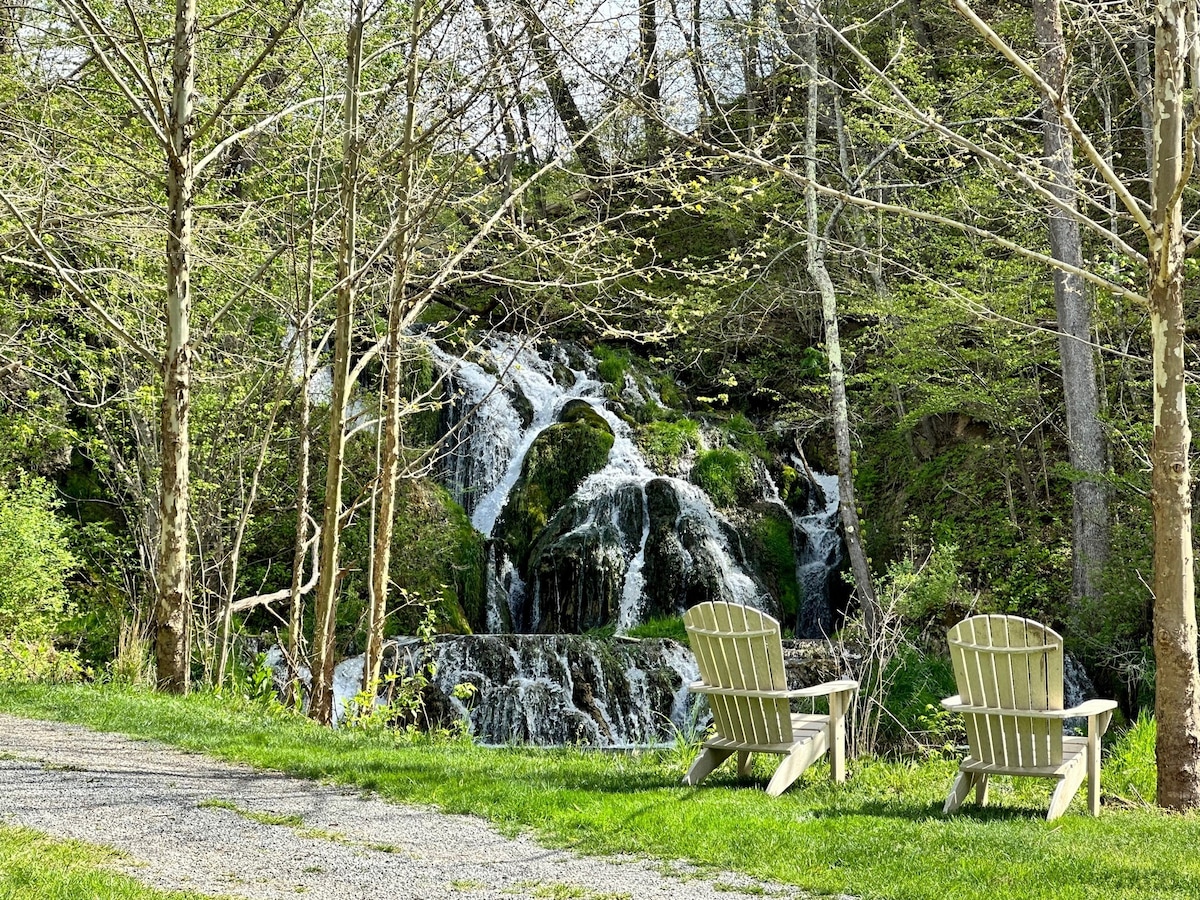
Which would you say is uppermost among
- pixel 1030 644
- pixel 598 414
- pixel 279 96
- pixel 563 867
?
pixel 279 96

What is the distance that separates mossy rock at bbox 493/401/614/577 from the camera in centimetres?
1409

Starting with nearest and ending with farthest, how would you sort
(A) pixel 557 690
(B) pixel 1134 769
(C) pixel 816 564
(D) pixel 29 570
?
(B) pixel 1134 769, (A) pixel 557 690, (D) pixel 29 570, (C) pixel 816 564

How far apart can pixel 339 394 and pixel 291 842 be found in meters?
4.14

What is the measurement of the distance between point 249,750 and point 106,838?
1.85 metres

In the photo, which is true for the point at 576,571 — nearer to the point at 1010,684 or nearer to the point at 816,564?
the point at 816,564

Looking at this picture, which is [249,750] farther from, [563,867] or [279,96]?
[279,96]

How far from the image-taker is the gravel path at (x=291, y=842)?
132 inches

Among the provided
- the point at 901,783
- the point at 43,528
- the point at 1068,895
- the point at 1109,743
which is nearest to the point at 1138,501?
the point at 1109,743

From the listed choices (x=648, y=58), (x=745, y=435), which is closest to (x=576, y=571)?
(x=745, y=435)

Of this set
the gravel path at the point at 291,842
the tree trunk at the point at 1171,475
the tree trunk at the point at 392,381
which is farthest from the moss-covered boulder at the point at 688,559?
the gravel path at the point at 291,842

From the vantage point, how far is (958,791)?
481cm

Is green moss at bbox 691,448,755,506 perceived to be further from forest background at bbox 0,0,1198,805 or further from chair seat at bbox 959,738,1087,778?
chair seat at bbox 959,738,1087,778

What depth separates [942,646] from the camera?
1173 centimetres

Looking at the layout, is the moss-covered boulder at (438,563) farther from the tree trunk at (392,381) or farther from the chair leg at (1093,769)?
the chair leg at (1093,769)
